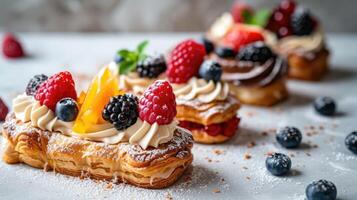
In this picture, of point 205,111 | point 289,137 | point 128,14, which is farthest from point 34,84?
point 128,14

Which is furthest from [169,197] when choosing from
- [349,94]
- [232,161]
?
[349,94]

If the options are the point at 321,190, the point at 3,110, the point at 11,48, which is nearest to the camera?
the point at 321,190

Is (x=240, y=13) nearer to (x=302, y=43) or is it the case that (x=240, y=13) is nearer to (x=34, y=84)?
(x=302, y=43)

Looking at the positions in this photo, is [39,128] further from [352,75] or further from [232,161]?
[352,75]

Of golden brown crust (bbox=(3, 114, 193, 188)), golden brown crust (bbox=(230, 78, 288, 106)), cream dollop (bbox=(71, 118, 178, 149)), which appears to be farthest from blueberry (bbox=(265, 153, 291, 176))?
golden brown crust (bbox=(230, 78, 288, 106))

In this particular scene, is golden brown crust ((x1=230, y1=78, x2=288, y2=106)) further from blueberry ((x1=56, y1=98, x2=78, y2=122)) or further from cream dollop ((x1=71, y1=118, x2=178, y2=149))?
blueberry ((x1=56, y1=98, x2=78, y2=122))
